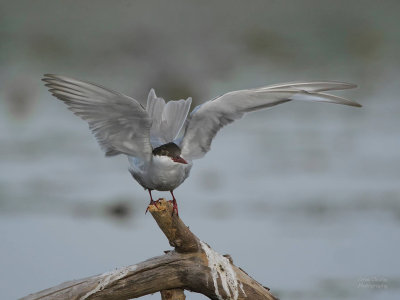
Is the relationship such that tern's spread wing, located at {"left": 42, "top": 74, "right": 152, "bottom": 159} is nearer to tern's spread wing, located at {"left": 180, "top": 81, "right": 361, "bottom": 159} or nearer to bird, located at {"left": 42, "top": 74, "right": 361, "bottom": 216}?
bird, located at {"left": 42, "top": 74, "right": 361, "bottom": 216}

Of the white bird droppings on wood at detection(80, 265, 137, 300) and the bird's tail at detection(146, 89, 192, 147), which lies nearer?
the white bird droppings on wood at detection(80, 265, 137, 300)

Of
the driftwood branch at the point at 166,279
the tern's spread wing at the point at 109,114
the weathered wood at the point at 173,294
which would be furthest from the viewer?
the weathered wood at the point at 173,294

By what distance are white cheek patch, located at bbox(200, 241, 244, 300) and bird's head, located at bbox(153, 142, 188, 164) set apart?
40cm

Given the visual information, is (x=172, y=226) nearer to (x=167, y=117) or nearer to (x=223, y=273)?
(x=223, y=273)

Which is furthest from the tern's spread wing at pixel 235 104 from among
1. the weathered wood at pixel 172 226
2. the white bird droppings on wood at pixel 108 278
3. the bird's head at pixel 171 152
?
the white bird droppings on wood at pixel 108 278

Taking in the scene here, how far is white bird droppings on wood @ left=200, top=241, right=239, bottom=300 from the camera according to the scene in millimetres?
4184

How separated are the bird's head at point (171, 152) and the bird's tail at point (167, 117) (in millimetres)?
405

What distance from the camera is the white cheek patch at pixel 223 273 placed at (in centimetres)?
418

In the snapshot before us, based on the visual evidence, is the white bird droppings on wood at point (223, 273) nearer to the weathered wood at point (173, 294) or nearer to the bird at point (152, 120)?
the weathered wood at point (173, 294)

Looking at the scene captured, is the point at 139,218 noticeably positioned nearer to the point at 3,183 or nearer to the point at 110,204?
the point at 110,204

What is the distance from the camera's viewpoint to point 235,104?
4.32 meters

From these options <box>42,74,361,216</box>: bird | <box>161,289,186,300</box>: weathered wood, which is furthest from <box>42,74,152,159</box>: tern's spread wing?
<box>161,289,186,300</box>: weathered wood

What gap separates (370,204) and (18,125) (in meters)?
3.88

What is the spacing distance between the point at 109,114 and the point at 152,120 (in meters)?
0.23
